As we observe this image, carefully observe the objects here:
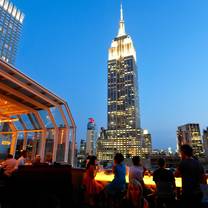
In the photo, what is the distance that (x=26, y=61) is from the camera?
142 metres

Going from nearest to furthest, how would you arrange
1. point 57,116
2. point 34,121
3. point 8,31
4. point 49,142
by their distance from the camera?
point 57,116 → point 49,142 → point 34,121 → point 8,31

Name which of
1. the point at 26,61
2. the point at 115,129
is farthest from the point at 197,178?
the point at 26,61

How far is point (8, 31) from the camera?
69.5 metres

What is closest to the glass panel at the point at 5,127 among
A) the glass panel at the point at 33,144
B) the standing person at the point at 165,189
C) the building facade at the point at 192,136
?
the glass panel at the point at 33,144

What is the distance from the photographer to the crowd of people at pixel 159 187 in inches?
107

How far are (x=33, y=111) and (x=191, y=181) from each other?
10.1m

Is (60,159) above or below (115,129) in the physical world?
below

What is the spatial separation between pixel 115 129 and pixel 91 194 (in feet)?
353

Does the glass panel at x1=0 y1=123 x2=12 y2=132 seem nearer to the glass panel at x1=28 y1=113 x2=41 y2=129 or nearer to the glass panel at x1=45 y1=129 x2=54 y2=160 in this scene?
the glass panel at x1=28 y1=113 x2=41 y2=129

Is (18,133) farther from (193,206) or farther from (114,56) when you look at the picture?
(114,56)

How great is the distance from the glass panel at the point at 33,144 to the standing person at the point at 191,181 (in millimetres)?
10494

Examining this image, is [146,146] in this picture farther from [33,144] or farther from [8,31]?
[33,144]

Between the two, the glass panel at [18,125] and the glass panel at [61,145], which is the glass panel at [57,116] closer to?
the glass panel at [61,145]

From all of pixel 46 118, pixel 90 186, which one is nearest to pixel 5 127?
pixel 46 118
